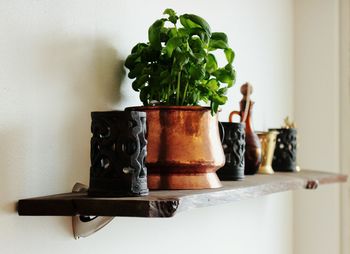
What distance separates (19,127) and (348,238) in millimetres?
1397

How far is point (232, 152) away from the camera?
130 cm

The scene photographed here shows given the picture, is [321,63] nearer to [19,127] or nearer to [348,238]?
[348,238]

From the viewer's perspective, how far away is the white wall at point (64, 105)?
0.90 metres

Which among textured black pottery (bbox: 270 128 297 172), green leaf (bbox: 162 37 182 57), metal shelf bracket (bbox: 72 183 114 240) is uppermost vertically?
green leaf (bbox: 162 37 182 57)

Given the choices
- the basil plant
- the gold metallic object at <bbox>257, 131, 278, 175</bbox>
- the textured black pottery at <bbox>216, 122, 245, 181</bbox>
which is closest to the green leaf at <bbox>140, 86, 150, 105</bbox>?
the basil plant

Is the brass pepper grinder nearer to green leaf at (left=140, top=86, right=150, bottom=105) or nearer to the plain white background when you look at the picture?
the plain white background

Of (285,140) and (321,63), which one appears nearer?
(285,140)

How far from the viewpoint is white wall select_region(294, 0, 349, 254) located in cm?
203

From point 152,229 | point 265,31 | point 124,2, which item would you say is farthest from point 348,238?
point 124,2

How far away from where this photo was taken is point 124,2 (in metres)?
1.18

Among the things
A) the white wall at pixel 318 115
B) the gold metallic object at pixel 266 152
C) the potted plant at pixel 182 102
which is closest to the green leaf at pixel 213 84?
the potted plant at pixel 182 102

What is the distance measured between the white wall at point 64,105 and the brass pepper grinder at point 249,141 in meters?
0.15

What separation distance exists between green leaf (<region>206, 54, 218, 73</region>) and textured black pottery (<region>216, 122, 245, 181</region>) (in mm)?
219

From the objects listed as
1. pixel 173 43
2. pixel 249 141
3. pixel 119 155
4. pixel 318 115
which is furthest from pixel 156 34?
pixel 318 115
